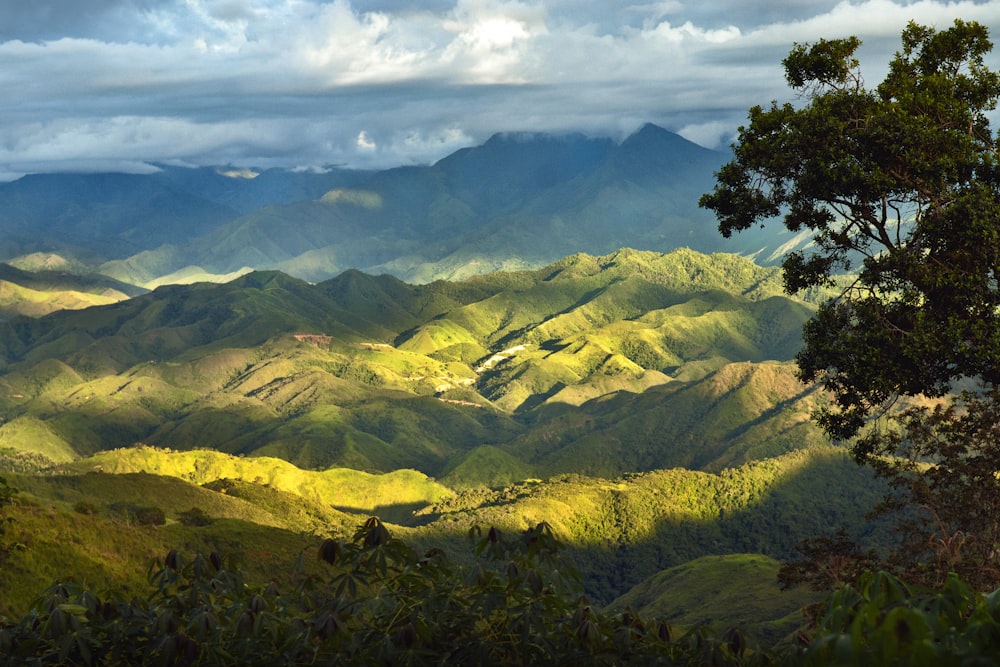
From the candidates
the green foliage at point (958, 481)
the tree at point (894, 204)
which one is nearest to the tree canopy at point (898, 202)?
the tree at point (894, 204)

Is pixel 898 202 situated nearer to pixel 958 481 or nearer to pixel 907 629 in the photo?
pixel 958 481

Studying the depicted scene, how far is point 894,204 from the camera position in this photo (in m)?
36.1

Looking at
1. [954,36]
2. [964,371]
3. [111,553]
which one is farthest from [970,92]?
[111,553]

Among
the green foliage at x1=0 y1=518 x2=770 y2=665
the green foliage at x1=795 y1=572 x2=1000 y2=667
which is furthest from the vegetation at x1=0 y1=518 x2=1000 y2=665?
the green foliage at x1=795 y1=572 x2=1000 y2=667

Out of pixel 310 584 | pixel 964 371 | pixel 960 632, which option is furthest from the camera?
pixel 964 371

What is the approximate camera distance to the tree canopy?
3384 cm

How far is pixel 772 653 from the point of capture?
11594 millimetres

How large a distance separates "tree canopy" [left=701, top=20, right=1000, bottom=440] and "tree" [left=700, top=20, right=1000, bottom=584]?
0.06 m

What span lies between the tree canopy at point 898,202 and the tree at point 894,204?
6 centimetres

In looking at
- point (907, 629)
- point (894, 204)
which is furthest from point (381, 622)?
point (894, 204)

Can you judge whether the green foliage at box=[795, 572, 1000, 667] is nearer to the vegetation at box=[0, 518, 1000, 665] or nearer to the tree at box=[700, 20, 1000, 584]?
the vegetation at box=[0, 518, 1000, 665]

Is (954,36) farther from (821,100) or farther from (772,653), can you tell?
(772,653)

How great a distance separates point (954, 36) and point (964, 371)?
12947mm

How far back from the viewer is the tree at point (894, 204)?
1332 inches
